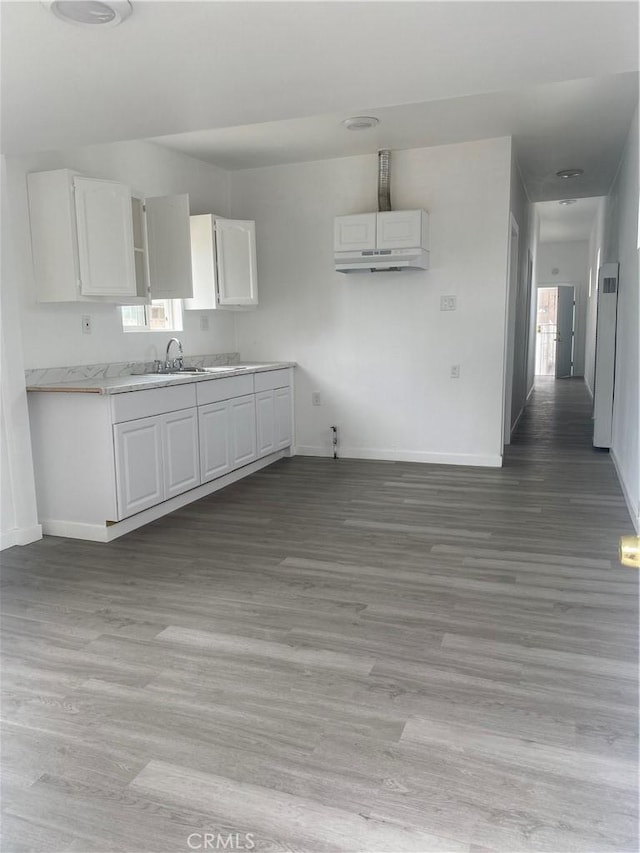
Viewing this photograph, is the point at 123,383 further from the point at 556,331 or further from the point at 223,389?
the point at 556,331

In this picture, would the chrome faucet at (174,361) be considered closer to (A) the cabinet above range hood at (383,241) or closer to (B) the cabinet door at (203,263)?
(B) the cabinet door at (203,263)

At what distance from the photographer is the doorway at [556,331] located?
14141mm

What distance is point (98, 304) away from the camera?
4.54 meters

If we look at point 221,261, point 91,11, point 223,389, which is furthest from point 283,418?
point 91,11

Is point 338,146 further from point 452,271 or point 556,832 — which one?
point 556,832

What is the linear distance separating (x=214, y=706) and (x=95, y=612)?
1.01 meters

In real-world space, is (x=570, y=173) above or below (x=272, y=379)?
above

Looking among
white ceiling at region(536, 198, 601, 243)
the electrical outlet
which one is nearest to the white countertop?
the electrical outlet

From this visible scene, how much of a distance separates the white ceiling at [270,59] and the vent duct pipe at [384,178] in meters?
2.52

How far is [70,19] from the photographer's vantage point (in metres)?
2.10

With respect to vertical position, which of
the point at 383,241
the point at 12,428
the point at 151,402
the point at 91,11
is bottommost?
the point at 12,428

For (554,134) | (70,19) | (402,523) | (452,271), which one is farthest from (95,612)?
(554,134)

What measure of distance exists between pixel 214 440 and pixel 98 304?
127 cm

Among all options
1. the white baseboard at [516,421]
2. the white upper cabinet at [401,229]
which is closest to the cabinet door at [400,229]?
the white upper cabinet at [401,229]
